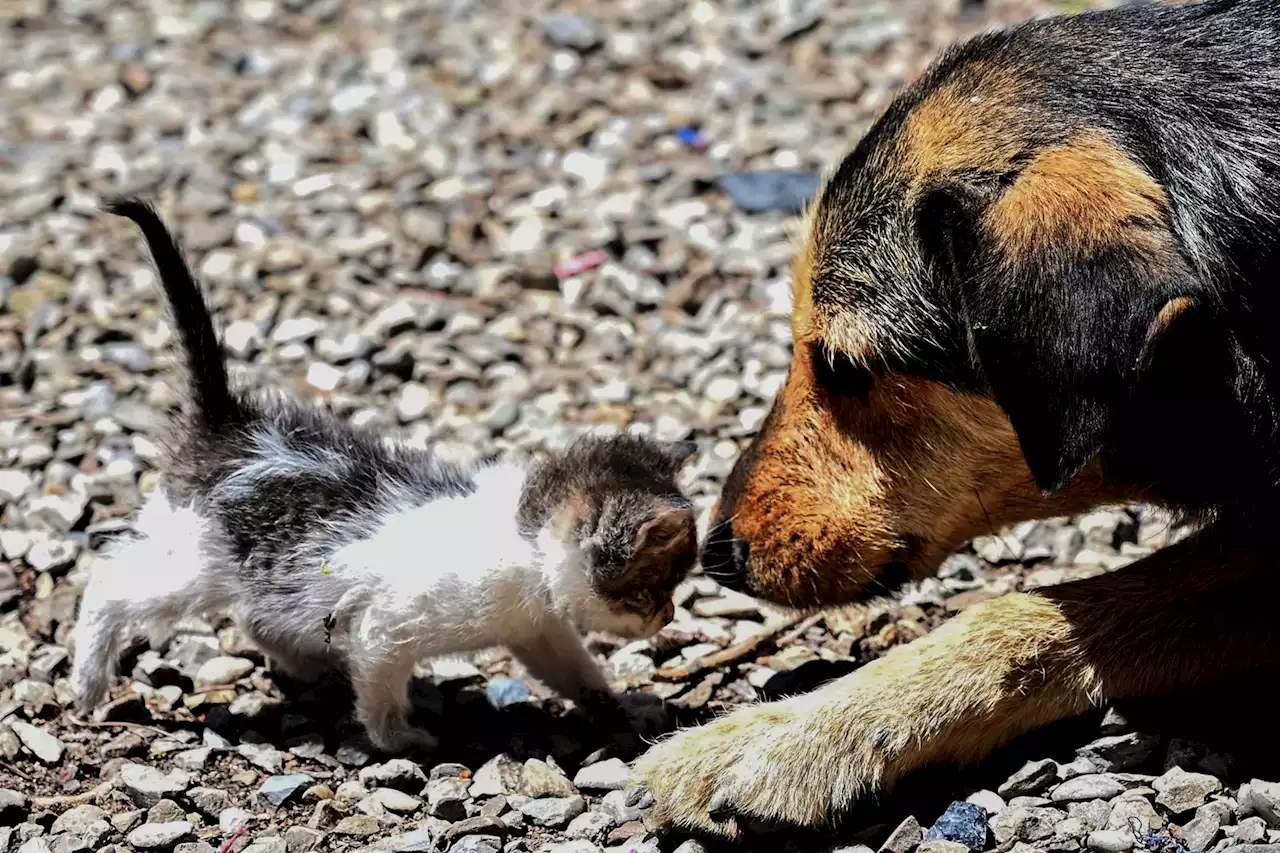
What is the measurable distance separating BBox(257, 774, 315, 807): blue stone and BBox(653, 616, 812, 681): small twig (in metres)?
1.15

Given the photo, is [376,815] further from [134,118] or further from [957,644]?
[134,118]

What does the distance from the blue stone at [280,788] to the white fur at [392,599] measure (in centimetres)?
23

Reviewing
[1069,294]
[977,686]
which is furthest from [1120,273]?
[977,686]

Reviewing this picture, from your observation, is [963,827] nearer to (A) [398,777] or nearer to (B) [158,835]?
(A) [398,777]

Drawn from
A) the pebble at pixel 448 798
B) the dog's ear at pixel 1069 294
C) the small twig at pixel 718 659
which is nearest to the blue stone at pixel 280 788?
the pebble at pixel 448 798

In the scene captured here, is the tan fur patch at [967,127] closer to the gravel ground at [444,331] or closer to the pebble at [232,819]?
the gravel ground at [444,331]

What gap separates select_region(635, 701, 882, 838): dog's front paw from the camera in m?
4.17

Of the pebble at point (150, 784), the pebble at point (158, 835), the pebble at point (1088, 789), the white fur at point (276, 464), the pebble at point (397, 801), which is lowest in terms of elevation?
the pebble at point (1088, 789)

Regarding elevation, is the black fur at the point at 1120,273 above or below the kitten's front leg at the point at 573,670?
above

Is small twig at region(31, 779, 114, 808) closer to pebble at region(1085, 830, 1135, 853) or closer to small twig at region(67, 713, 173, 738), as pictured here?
small twig at region(67, 713, 173, 738)

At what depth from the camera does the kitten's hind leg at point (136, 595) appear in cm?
474

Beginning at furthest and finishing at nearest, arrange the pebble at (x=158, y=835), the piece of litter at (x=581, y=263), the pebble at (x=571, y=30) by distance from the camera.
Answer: the pebble at (x=571, y=30) < the piece of litter at (x=581, y=263) < the pebble at (x=158, y=835)

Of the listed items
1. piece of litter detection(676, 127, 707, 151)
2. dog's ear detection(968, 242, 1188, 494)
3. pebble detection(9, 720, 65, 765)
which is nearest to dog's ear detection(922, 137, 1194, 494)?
dog's ear detection(968, 242, 1188, 494)

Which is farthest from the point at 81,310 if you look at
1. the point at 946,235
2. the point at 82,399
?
the point at 946,235
